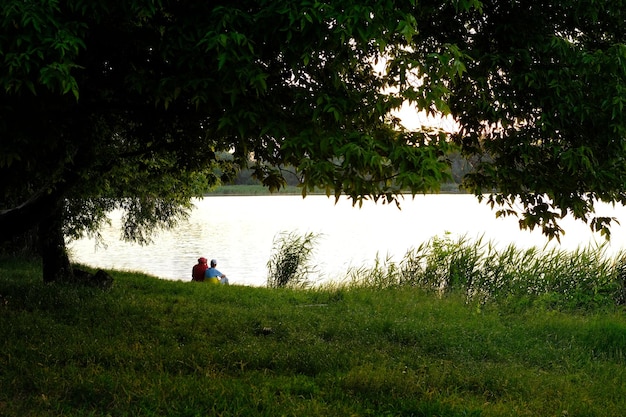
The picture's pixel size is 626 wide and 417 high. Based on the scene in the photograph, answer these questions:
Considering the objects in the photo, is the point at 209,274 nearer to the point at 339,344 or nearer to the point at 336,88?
the point at 339,344

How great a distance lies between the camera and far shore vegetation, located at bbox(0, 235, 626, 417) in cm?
742

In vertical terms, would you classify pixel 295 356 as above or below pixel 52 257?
below

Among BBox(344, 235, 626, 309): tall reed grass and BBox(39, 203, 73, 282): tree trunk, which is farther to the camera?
BBox(344, 235, 626, 309): tall reed grass

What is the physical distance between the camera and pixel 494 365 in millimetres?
9602

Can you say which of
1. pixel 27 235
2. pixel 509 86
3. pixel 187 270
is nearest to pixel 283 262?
pixel 187 270

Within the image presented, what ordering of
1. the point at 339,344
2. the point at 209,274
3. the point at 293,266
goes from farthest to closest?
Result: 1. the point at 293,266
2. the point at 209,274
3. the point at 339,344

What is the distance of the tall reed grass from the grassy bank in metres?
1.47

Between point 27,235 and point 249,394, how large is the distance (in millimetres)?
18743

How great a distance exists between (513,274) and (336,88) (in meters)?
→ 11.7

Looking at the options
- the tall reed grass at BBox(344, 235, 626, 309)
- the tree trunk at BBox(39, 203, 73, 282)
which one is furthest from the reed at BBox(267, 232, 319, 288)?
the tree trunk at BBox(39, 203, 73, 282)

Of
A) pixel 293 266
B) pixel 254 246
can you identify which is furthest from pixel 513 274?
pixel 254 246

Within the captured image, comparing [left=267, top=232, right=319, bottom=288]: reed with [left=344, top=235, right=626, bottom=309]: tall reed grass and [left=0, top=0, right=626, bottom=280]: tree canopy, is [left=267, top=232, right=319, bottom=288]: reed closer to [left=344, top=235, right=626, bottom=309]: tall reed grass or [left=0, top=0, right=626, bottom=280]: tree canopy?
[left=344, top=235, right=626, bottom=309]: tall reed grass

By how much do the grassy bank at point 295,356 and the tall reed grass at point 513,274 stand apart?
1.47 metres

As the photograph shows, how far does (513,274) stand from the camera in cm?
1692
